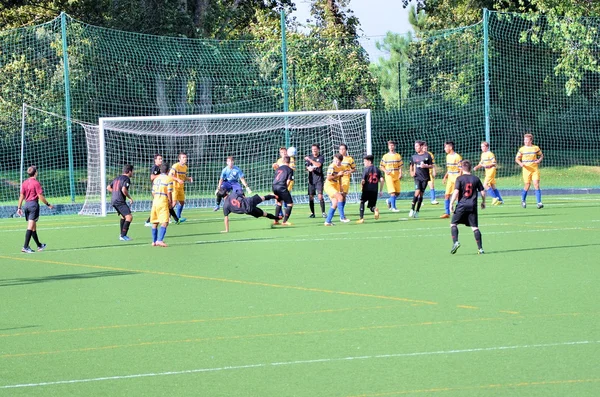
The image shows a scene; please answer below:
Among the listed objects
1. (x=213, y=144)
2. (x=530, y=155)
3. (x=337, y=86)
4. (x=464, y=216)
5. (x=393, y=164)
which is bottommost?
(x=464, y=216)

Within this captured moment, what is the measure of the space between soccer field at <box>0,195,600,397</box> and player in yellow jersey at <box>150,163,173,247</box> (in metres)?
0.54

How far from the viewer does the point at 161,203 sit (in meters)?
19.3

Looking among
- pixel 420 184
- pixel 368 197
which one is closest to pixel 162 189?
pixel 368 197

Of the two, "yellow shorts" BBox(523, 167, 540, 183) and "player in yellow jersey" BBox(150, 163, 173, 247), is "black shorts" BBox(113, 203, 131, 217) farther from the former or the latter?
"yellow shorts" BBox(523, 167, 540, 183)

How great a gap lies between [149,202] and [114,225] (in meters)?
6.37

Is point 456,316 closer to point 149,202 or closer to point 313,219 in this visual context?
point 313,219

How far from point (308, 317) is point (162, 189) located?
28.9ft

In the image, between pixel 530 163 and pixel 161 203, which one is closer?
pixel 161 203

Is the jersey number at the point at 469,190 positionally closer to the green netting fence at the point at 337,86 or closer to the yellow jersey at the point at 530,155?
the yellow jersey at the point at 530,155

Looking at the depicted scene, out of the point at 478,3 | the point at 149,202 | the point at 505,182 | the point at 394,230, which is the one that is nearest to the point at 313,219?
the point at 394,230

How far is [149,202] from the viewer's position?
31672mm

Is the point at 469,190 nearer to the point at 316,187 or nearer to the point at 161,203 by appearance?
the point at 161,203

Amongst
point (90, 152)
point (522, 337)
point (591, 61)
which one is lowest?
point (522, 337)

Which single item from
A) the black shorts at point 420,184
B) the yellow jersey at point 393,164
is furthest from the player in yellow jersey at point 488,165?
the yellow jersey at point 393,164
